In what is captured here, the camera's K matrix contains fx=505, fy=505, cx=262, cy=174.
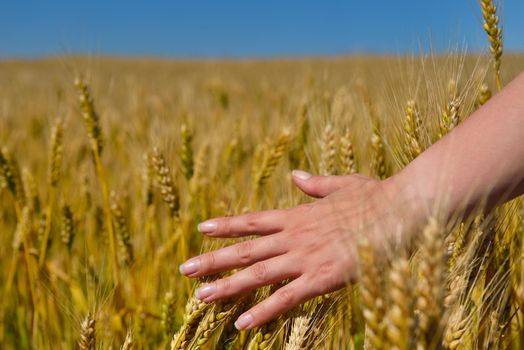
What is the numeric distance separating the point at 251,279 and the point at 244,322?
3.0 inches

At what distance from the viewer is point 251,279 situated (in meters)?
0.93

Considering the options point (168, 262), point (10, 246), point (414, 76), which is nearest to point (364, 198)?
point (414, 76)

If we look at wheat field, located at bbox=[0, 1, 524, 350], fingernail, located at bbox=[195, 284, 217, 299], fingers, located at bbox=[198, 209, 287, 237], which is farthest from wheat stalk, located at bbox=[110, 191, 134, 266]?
fingernail, located at bbox=[195, 284, 217, 299]

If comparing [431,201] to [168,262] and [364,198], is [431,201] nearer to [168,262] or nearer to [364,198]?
[364,198]

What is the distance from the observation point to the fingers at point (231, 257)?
97 cm

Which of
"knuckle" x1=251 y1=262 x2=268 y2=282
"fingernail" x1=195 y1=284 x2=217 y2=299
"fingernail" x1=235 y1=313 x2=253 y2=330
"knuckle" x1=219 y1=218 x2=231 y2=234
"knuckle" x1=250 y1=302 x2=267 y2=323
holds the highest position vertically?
"knuckle" x1=219 y1=218 x2=231 y2=234

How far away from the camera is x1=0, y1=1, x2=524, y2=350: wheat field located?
742 millimetres

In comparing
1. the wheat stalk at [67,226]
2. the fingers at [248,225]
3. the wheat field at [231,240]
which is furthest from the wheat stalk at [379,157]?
the wheat stalk at [67,226]

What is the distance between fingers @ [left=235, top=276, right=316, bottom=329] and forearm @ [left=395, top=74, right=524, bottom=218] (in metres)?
0.25

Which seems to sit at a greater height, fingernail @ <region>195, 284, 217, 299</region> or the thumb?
the thumb

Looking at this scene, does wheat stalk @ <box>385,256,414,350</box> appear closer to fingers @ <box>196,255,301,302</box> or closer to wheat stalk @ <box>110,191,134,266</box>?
fingers @ <box>196,255,301,302</box>

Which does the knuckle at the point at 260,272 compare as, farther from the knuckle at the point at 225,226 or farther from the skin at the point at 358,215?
the knuckle at the point at 225,226

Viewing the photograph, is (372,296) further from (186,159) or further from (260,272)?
(186,159)

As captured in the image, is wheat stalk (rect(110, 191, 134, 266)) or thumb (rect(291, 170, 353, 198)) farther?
wheat stalk (rect(110, 191, 134, 266))
